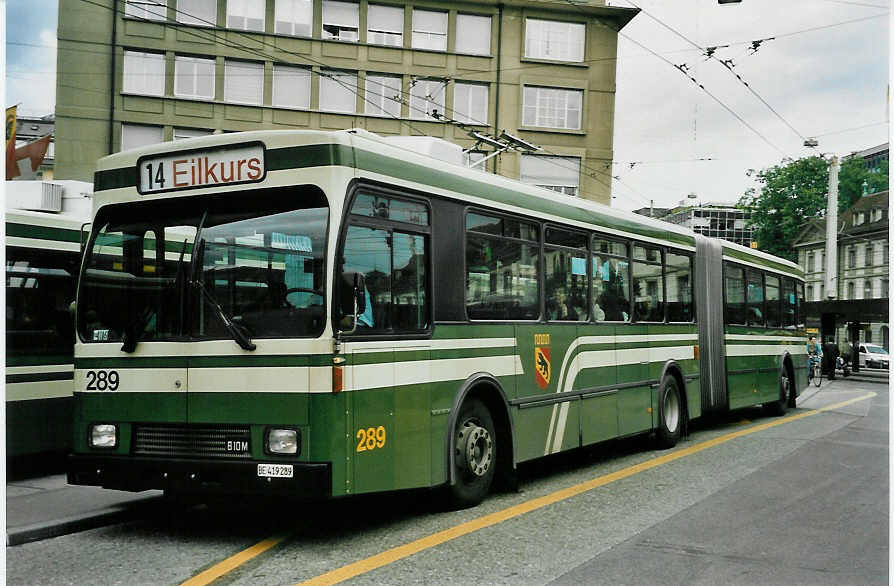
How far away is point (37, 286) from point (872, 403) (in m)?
20.1

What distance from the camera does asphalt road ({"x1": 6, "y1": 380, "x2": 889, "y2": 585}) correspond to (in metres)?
6.23

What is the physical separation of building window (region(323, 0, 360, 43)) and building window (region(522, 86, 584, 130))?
7.38 meters

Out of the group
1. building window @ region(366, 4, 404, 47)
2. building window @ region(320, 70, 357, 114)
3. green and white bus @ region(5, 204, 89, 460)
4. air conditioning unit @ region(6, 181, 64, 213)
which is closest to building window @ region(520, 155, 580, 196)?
building window @ region(366, 4, 404, 47)

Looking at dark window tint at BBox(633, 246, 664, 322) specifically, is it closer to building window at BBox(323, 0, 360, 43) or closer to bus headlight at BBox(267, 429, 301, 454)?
bus headlight at BBox(267, 429, 301, 454)

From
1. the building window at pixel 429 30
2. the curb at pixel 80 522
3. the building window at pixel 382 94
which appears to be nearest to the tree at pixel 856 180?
the building window at pixel 429 30

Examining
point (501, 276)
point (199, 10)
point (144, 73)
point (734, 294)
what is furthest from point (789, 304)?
point (144, 73)

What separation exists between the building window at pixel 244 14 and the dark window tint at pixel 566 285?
29566 millimetres

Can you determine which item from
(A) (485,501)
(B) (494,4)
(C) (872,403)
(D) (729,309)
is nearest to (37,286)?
(A) (485,501)

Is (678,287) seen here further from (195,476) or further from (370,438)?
(195,476)

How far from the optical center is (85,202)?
11.5m

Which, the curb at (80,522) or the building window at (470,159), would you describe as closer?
the curb at (80,522)

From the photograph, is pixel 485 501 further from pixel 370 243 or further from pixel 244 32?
pixel 244 32

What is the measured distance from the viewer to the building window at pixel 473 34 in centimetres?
4003

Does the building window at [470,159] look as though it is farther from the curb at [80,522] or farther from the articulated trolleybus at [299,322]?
the curb at [80,522]
